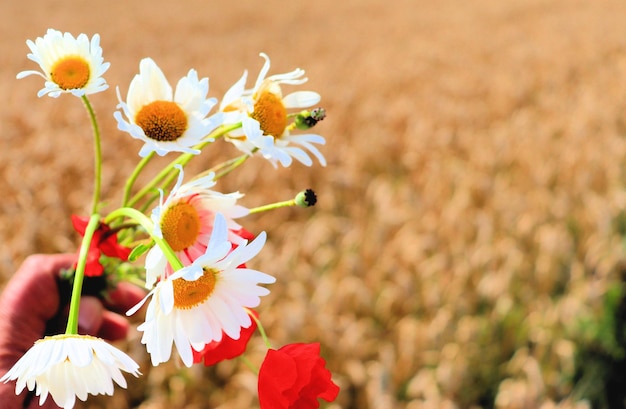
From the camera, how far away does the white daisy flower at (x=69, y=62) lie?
0.58 m

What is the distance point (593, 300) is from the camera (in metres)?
2.09

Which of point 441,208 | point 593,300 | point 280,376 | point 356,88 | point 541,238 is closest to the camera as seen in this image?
point 280,376

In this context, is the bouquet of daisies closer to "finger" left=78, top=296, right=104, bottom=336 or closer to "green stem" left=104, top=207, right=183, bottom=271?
"green stem" left=104, top=207, right=183, bottom=271

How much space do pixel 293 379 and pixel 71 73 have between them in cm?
36

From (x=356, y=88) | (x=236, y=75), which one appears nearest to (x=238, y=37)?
(x=236, y=75)

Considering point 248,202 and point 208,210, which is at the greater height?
point 208,210

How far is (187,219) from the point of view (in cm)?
57

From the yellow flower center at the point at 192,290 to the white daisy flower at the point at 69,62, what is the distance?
0.67 ft

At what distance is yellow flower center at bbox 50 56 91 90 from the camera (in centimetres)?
59

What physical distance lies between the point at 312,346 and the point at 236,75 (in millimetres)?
5177

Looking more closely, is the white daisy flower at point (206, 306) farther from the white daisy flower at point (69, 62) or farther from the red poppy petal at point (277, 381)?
the white daisy flower at point (69, 62)

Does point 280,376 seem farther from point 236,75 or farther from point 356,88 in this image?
point 236,75

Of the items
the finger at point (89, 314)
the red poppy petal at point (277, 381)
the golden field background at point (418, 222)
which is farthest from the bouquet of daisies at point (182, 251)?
the golden field background at point (418, 222)

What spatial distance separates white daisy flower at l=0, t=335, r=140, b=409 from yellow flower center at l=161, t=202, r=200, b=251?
111mm
